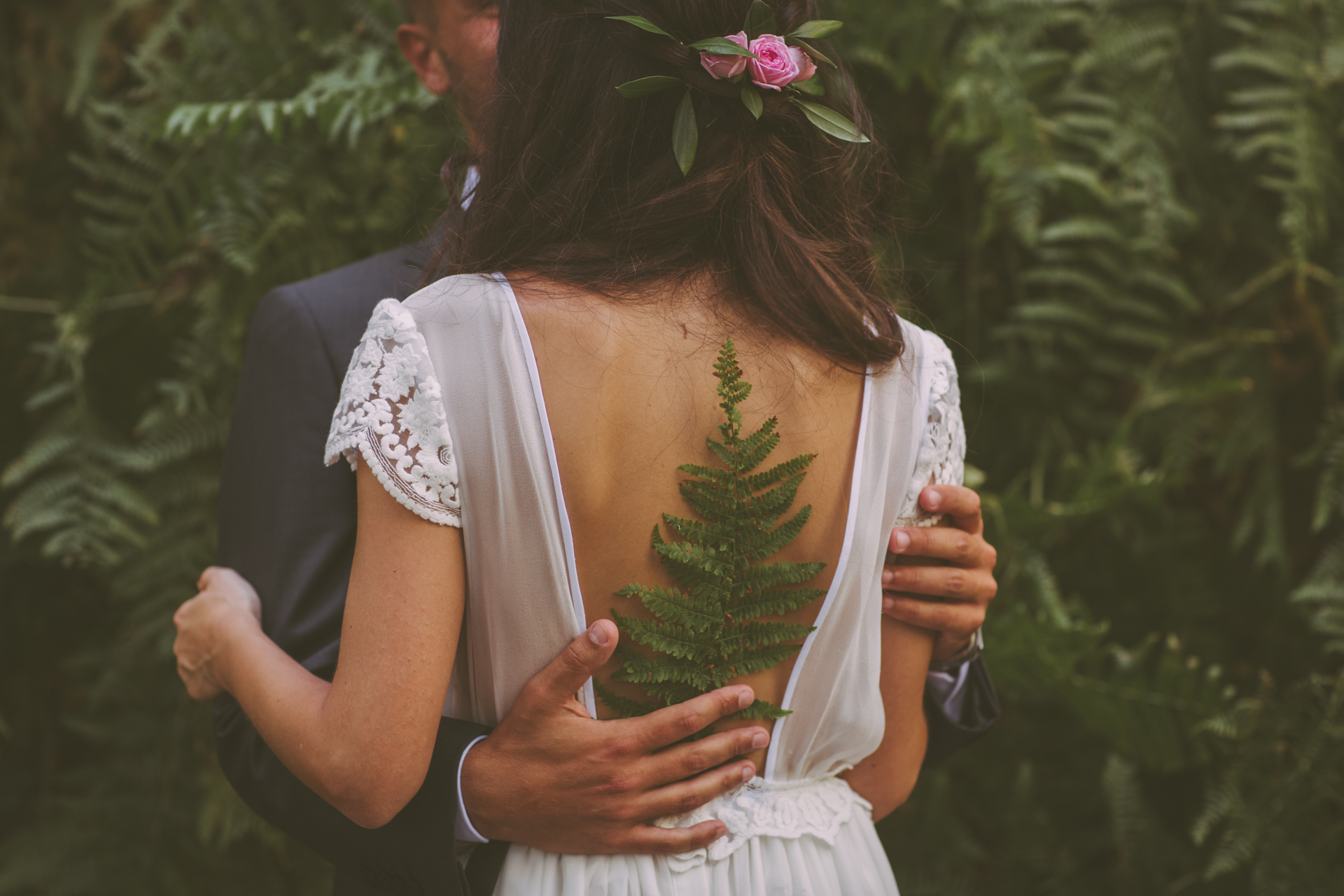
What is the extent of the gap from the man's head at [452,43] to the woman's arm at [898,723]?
866mm

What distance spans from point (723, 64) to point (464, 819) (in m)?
0.81

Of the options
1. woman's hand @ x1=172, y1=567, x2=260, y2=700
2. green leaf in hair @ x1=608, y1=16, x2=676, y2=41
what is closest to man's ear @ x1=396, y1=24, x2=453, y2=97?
green leaf in hair @ x1=608, y1=16, x2=676, y2=41

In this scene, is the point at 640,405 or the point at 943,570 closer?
the point at 640,405

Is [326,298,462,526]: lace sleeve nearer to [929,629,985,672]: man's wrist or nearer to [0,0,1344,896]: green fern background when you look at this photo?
[929,629,985,672]: man's wrist

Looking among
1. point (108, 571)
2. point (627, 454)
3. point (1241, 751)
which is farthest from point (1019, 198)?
point (108, 571)

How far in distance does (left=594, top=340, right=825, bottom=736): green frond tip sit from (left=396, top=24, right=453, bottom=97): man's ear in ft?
2.78

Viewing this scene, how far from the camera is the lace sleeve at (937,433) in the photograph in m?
1.07

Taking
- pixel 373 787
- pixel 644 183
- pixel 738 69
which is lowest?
pixel 373 787

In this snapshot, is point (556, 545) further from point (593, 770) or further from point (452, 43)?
point (452, 43)

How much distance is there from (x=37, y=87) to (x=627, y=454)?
88.3 inches

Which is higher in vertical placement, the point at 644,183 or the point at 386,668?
the point at 644,183

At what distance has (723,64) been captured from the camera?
927 mm

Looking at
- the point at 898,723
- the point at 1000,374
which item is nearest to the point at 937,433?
the point at 898,723

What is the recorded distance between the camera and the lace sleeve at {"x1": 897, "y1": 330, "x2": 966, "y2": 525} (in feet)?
3.52
